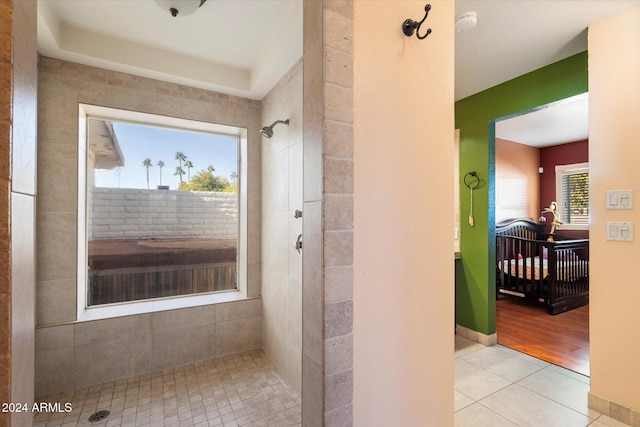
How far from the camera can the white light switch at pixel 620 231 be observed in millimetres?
1739

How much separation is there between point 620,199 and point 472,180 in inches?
50.4

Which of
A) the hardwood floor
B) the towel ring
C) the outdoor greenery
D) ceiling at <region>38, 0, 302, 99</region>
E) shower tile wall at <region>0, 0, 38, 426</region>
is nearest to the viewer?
shower tile wall at <region>0, 0, 38, 426</region>

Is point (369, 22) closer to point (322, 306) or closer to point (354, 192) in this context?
point (354, 192)

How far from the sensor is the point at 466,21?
1813 millimetres

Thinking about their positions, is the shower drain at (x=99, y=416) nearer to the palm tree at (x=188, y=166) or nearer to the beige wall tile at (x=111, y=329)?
the beige wall tile at (x=111, y=329)

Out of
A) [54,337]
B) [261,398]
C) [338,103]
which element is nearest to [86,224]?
[54,337]

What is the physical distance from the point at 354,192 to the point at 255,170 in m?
2.05

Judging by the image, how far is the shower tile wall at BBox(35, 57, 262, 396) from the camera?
79.7 inches

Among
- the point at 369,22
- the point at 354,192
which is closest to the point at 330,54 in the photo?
the point at 369,22

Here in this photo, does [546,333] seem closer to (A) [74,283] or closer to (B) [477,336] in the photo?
(B) [477,336]

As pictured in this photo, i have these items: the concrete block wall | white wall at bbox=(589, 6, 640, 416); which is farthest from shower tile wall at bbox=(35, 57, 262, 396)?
white wall at bbox=(589, 6, 640, 416)

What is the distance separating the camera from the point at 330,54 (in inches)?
34.0

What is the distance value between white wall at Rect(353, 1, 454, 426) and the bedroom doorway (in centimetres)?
243

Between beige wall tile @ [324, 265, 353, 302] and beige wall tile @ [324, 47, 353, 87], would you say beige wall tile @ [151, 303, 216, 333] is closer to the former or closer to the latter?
beige wall tile @ [324, 265, 353, 302]
